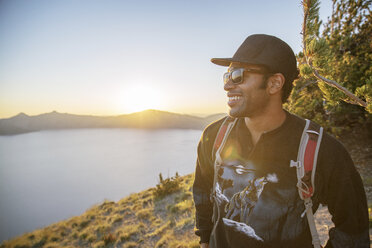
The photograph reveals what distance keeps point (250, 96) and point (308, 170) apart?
28.3 inches

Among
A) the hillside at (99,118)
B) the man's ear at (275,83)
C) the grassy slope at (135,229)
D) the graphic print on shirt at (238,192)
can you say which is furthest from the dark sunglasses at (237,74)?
the hillside at (99,118)

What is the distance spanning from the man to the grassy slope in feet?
13.7

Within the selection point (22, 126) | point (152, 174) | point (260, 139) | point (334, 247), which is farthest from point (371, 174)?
point (22, 126)

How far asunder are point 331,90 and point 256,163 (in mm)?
1591

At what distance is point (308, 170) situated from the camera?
125cm

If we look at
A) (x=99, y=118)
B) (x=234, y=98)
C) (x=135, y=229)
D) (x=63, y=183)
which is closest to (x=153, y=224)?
(x=135, y=229)

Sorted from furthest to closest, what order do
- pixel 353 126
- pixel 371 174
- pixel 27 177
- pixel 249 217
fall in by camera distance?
pixel 27 177
pixel 353 126
pixel 371 174
pixel 249 217

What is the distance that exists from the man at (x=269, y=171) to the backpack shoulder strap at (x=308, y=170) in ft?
0.13

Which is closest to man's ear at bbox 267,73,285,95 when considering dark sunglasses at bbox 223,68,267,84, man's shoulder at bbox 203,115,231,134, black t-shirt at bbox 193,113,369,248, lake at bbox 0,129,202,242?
dark sunglasses at bbox 223,68,267,84

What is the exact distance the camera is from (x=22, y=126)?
177875 millimetres

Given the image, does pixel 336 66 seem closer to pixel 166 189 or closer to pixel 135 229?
pixel 135 229

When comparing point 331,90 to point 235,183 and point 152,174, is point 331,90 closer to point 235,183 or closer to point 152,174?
point 235,183

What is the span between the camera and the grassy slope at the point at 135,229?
6319 mm

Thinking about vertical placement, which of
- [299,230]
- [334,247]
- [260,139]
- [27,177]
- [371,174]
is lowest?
[27,177]
